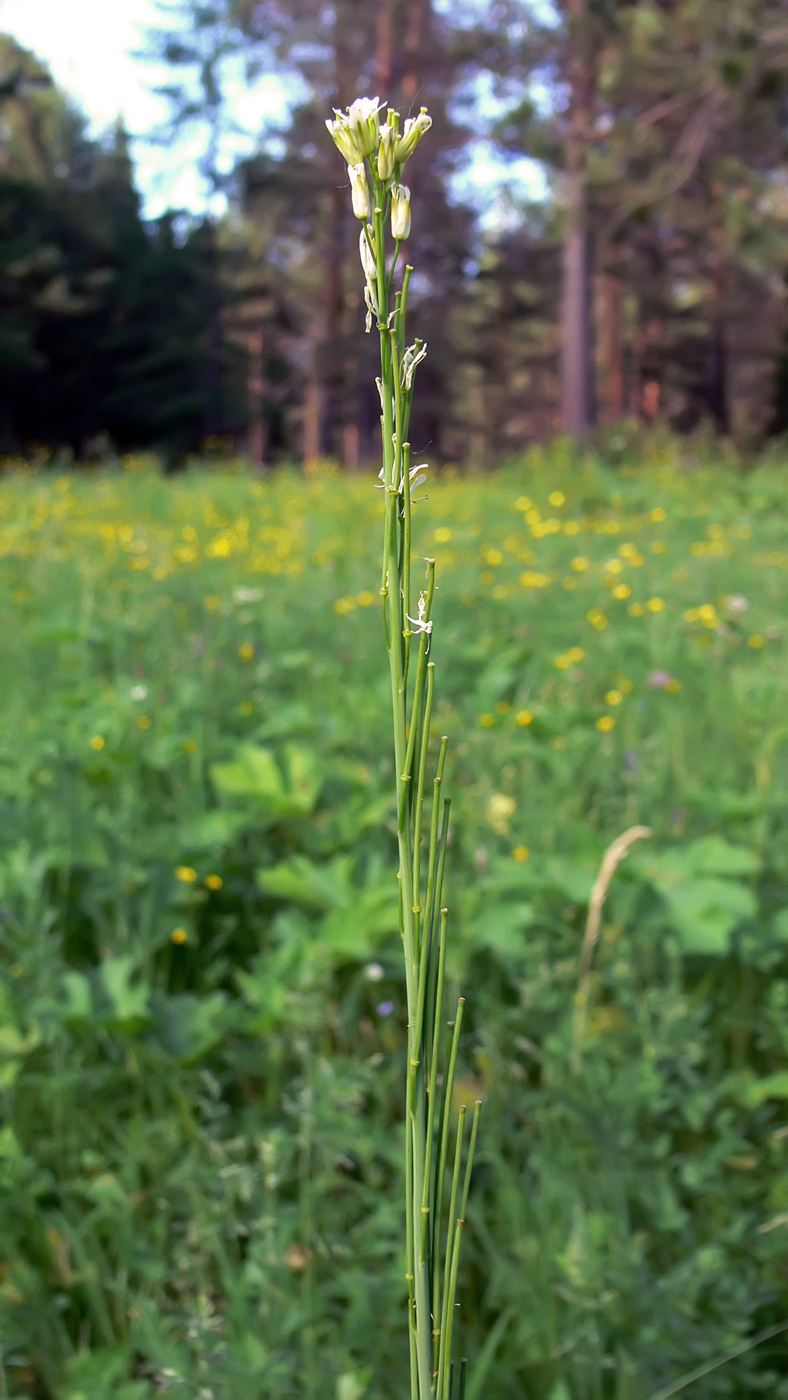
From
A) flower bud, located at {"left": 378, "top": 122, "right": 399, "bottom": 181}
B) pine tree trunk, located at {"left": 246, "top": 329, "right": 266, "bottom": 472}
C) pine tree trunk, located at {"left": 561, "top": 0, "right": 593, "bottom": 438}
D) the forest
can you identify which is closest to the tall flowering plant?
flower bud, located at {"left": 378, "top": 122, "right": 399, "bottom": 181}

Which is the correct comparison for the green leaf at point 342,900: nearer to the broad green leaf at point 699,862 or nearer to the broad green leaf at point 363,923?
the broad green leaf at point 363,923

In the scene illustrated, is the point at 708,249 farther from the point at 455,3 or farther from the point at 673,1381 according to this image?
the point at 673,1381

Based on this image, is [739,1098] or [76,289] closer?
[739,1098]

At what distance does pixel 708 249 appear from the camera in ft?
79.8

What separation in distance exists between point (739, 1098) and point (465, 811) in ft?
2.54

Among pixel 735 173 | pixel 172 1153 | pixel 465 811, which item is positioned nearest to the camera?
pixel 172 1153

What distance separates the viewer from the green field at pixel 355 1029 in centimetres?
133

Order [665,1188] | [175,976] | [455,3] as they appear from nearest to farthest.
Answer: [665,1188], [175,976], [455,3]

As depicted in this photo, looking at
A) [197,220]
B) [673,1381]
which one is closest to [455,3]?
[197,220]

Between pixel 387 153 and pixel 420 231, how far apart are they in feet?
82.4

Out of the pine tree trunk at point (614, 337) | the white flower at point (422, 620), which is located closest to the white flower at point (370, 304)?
the white flower at point (422, 620)

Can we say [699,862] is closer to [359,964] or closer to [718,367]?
[359,964]

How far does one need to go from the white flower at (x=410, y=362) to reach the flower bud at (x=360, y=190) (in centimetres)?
7

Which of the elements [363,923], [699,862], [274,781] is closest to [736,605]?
Answer: [699,862]
